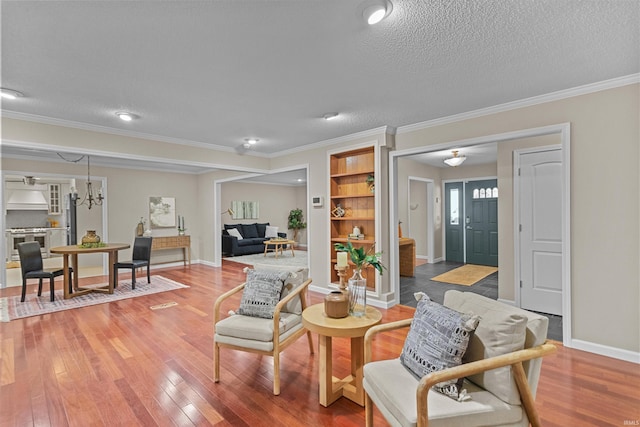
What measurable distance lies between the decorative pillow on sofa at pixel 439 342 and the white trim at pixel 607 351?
2.20 metres

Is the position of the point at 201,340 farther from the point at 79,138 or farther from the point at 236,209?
the point at 236,209

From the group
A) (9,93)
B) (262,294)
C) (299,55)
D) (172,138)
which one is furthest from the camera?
(172,138)

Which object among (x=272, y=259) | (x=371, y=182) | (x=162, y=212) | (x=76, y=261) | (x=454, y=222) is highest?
(x=371, y=182)

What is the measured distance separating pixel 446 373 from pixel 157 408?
6.35 ft

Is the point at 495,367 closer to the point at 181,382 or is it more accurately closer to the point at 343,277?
the point at 343,277

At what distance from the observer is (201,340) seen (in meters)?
3.23

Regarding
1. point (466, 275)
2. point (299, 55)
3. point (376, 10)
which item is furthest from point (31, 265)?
point (466, 275)

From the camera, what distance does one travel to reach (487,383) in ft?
5.07

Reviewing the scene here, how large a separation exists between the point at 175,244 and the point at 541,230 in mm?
7365

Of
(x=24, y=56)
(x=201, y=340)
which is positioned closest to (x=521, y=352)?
(x=201, y=340)

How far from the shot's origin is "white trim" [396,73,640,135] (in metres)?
2.67

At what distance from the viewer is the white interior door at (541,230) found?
379 centimetres

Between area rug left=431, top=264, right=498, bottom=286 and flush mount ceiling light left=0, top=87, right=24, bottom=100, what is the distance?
253 inches

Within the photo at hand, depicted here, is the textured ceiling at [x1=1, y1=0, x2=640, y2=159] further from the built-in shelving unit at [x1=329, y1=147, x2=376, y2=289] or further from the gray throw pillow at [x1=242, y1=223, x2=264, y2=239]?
the gray throw pillow at [x1=242, y1=223, x2=264, y2=239]
